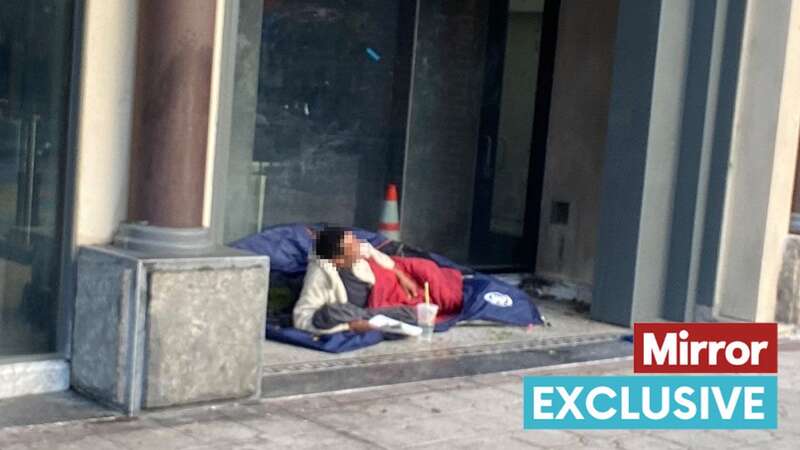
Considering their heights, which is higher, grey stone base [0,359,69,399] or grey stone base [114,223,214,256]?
grey stone base [114,223,214,256]

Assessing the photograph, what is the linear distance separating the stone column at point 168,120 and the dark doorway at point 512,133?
171 inches

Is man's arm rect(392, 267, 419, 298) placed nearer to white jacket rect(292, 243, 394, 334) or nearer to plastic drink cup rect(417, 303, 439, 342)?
plastic drink cup rect(417, 303, 439, 342)

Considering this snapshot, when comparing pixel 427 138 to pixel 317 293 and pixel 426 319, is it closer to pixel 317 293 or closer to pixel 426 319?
pixel 426 319

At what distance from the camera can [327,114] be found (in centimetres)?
956

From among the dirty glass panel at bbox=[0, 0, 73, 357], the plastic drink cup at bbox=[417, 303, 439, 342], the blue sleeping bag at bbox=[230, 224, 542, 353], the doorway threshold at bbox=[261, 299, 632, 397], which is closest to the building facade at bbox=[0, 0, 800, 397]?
the dirty glass panel at bbox=[0, 0, 73, 357]

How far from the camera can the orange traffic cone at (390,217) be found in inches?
386

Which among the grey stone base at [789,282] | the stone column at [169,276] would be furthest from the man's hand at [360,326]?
the grey stone base at [789,282]

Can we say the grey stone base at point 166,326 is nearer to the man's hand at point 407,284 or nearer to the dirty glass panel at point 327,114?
the man's hand at point 407,284

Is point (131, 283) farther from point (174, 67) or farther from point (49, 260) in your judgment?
point (174, 67)

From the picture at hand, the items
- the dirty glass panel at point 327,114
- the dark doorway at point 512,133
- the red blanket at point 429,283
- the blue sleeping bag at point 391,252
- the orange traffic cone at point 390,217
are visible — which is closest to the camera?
the red blanket at point 429,283

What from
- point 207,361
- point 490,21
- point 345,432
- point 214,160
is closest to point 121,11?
point 214,160

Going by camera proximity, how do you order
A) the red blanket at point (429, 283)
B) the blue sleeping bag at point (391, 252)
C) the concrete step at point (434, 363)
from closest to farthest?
the concrete step at point (434, 363) → the red blanket at point (429, 283) → the blue sleeping bag at point (391, 252)

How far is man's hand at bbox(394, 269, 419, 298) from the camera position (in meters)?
8.70

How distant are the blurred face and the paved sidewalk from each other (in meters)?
1.37
